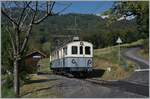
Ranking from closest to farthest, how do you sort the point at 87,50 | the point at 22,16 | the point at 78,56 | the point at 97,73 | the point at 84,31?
1. the point at 22,16
2. the point at 78,56
3. the point at 87,50
4. the point at 97,73
5. the point at 84,31

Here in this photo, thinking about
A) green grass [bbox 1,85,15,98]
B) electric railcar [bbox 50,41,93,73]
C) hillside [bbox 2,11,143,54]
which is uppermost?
hillside [bbox 2,11,143,54]

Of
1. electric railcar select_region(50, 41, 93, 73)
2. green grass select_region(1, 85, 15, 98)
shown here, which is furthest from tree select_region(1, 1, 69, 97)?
electric railcar select_region(50, 41, 93, 73)

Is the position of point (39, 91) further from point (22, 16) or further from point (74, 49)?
point (74, 49)

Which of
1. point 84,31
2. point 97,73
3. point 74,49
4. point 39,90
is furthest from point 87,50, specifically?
point 84,31

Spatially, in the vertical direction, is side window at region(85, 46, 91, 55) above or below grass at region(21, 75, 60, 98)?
above

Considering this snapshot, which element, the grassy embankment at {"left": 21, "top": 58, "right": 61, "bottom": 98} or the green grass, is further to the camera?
the green grass

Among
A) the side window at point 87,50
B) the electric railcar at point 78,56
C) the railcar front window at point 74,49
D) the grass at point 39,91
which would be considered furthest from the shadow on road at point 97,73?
the grass at point 39,91

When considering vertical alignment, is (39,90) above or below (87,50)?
below

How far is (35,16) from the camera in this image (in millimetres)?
19172

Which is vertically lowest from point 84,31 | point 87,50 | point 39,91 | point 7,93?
point 7,93

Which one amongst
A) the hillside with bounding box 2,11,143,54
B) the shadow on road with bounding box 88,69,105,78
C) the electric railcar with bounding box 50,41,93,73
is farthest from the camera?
the shadow on road with bounding box 88,69,105,78

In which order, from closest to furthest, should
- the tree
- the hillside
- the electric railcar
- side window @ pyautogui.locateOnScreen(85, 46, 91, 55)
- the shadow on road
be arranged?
the tree < the electric railcar < side window @ pyautogui.locateOnScreen(85, 46, 91, 55) < the hillside < the shadow on road

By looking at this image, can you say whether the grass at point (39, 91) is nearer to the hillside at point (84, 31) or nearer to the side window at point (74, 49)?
the hillside at point (84, 31)

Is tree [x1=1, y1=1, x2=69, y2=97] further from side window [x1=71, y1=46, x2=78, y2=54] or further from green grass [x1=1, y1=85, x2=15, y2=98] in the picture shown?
side window [x1=71, y1=46, x2=78, y2=54]
